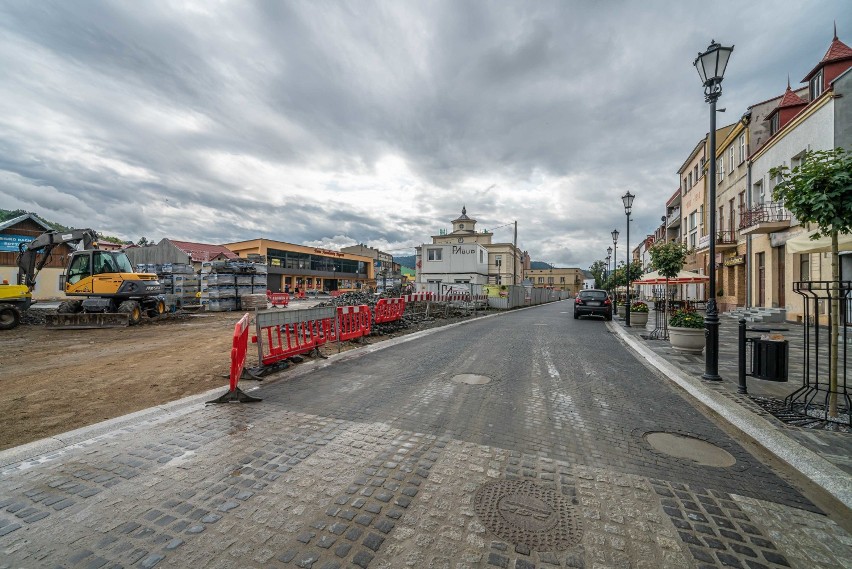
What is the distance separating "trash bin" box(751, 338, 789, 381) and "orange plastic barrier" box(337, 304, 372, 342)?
26.4 ft

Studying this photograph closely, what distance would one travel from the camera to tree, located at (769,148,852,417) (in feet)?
13.3

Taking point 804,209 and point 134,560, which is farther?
point 804,209

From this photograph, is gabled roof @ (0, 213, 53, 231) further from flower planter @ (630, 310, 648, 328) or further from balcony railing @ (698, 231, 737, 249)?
balcony railing @ (698, 231, 737, 249)

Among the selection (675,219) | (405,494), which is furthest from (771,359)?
(675,219)

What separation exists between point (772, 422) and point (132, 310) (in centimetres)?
1911

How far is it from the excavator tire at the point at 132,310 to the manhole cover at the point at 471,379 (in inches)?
577

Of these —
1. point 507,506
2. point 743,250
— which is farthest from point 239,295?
point 743,250

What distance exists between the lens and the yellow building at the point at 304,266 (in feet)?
170

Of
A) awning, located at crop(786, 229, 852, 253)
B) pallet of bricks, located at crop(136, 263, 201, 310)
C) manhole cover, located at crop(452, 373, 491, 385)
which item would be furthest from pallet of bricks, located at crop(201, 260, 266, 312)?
awning, located at crop(786, 229, 852, 253)

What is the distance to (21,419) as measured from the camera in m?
4.39

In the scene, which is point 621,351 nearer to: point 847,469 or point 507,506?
point 847,469

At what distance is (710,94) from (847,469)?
21.1 feet

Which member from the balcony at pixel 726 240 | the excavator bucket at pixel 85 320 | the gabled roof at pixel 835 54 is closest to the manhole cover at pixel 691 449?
the excavator bucket at pixel 85 320

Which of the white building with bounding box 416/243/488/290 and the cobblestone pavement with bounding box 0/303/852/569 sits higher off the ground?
the white building with bounding box 416/243/488/290
